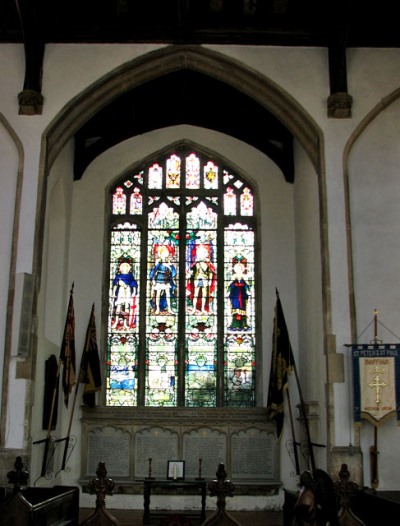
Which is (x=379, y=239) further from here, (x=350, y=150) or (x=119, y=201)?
(x=119, y=201)

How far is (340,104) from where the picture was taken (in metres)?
8.85

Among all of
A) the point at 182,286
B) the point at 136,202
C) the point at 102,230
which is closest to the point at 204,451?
the point at 182,286

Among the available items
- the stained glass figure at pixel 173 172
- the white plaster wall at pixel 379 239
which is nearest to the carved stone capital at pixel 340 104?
the white plaster wall at pixel 379 239

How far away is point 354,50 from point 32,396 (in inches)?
220

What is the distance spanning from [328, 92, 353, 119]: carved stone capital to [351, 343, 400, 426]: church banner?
2.79 m

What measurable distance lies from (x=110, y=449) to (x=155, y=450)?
635 millimetres

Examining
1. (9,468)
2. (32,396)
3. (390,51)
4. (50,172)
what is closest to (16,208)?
(50,172)

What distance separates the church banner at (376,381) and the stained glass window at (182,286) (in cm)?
318

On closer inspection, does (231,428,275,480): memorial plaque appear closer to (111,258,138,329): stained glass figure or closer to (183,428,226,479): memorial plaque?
(183,428,226,479): memorial plaque

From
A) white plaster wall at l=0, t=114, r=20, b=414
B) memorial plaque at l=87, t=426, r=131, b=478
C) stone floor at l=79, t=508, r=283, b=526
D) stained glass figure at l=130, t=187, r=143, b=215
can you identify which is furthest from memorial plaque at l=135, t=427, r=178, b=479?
stained glass figure at l=130, t=187, r=143, b=215

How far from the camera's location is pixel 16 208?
28.3 feet

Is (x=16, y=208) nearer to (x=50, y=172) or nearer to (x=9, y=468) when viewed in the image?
(x=50, y=172)

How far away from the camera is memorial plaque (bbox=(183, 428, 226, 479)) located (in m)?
10.5

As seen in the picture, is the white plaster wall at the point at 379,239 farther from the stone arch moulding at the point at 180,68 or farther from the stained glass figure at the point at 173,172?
the stained glass figure at the point at 173,172
